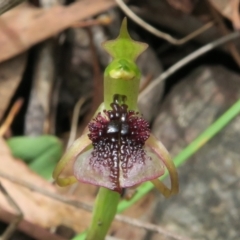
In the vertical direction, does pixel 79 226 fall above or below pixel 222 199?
above

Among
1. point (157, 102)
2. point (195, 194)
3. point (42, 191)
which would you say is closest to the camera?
point (42, 191)

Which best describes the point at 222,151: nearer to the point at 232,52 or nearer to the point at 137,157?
the point at 232,52

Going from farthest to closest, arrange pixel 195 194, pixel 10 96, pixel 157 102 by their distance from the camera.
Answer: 1. pixel 157 102
2. pixel 10 96
3. pixel 195 194

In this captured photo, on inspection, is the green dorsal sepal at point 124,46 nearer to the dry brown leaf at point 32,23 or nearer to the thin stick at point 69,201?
the thin stick at point 69,201

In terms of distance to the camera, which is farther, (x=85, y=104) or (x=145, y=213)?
(x=85, y=104)

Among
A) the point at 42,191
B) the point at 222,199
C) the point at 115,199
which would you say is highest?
the point at 115,199

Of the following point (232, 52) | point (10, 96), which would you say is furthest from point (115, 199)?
point (232, 52)

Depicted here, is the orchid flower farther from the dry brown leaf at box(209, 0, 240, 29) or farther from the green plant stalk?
the dry brown leaf at box(209, 0, 240, 29)
